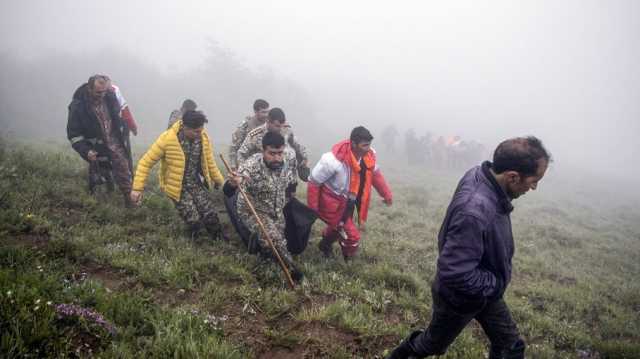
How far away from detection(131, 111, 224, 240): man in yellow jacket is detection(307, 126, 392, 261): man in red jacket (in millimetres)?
1988

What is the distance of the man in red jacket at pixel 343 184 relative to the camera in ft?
22.7

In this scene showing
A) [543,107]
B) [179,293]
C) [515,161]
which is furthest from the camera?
[543,107]

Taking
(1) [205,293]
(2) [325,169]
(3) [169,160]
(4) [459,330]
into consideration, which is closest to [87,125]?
(3) [169,160]

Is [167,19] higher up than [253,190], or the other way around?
[167,19]

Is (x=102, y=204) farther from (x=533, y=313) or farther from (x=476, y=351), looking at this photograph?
(x=533, y=313)

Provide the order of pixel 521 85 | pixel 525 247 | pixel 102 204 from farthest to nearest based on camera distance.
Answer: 1. pixel 521 85
2. pixel 525 247
3. pixel 102 204

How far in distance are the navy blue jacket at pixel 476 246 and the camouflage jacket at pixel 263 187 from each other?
356 cm

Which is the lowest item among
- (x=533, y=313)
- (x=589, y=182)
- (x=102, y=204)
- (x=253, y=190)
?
(x=589, y=182)

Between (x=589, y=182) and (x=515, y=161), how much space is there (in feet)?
146

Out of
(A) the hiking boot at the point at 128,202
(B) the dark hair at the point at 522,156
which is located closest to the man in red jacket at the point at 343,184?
(B) the dark hair at the point at 522,156

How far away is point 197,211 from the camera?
23.3ft

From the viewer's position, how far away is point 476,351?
468 cm

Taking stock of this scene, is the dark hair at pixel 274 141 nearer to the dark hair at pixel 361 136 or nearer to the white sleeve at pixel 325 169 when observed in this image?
the white sleeve at pixel 325 169

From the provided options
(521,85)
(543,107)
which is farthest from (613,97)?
(543,107)
